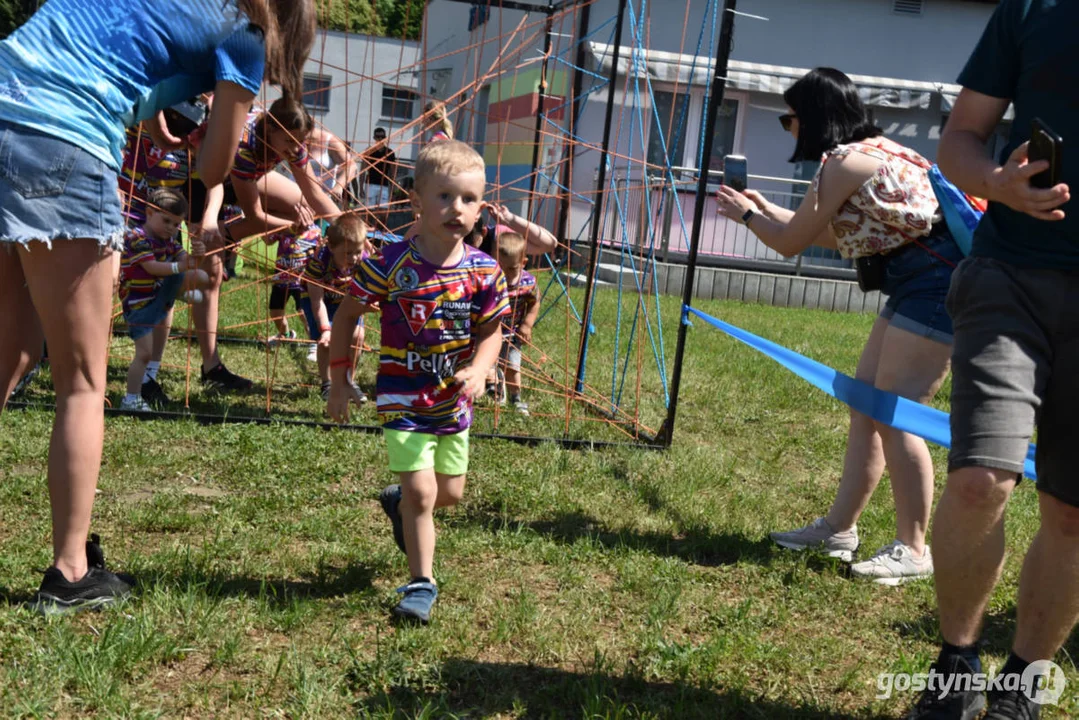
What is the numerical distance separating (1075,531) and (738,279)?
40.7ft

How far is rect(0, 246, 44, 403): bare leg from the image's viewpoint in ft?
9.36

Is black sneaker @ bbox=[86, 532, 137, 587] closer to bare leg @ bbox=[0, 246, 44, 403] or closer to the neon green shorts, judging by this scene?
bare leg @ bbox=[0, 246, 44, 403]

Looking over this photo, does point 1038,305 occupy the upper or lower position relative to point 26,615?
upper

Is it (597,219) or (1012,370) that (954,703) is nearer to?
(1012,370)

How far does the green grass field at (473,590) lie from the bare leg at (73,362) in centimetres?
25

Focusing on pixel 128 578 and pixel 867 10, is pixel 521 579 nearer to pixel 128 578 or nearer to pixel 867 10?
pixel 128 578

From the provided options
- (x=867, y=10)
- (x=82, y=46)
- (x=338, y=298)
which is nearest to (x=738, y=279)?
(x=867, y=10)

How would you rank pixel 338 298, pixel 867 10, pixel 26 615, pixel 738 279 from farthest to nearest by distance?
pixel 867 10, pixel 738 279, pixel 338 298, pixel 26 615

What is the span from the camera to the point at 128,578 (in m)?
3.06

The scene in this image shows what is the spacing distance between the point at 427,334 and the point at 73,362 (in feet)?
3.07

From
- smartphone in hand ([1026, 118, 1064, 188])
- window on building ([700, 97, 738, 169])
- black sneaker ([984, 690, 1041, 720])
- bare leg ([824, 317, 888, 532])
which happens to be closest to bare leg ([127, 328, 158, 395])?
bare leg ([824, 317, 888, 532])

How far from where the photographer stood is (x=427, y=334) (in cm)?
319

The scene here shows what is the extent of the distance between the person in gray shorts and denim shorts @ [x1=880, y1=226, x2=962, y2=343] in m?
1.03

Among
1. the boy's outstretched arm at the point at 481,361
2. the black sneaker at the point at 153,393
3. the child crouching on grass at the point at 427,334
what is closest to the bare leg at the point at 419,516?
the child crouching on grass at the point at 427,334
